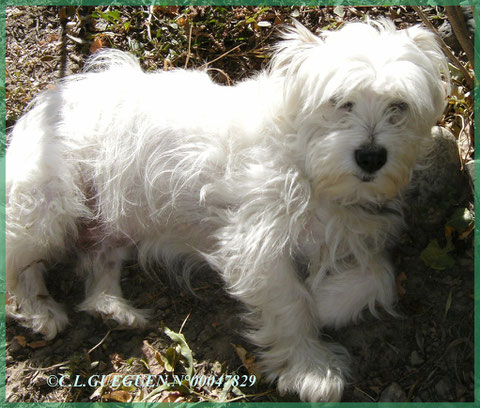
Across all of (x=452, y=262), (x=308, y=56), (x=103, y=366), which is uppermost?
(x=308, y=56)

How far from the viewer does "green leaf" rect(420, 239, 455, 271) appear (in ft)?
11.3

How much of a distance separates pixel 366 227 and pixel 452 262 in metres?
0.59

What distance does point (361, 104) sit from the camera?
2.83m

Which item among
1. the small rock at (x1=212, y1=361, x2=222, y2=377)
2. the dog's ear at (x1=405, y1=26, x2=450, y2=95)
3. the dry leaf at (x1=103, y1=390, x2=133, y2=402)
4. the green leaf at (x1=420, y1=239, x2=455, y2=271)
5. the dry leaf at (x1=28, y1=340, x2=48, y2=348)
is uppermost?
the dog's ear at (x1=405, y1=26, x2=450, y2=95)

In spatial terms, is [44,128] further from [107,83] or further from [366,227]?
[366,227]

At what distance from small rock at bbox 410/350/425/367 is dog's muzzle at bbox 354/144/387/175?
1196 mm

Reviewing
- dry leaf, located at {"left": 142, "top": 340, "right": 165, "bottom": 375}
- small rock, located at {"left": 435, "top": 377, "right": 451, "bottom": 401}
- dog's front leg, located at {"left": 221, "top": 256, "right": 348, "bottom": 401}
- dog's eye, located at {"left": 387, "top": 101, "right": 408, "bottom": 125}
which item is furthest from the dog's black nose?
dry leaf, located at {"left": 142, "top": 340, "right": 165, "bottom": 375}

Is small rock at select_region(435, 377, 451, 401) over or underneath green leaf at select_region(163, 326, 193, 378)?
over

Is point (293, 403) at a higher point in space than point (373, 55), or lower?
lower

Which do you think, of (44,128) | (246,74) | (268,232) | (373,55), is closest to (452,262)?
(268,232)

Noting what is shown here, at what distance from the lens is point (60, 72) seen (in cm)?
481

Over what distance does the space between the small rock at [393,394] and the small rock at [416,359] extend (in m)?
0.16

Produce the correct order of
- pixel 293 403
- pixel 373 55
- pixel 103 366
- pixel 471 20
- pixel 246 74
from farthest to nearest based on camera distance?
pixel 246 74 < pixel 471 20 < pixel 103 366 < pixel 293 403 < pixel 373 55

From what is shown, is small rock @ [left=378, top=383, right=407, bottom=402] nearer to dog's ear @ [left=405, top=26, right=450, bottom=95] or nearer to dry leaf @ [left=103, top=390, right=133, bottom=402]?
dry leaf @ [left=103, top=390, right=133, bottom=402]
